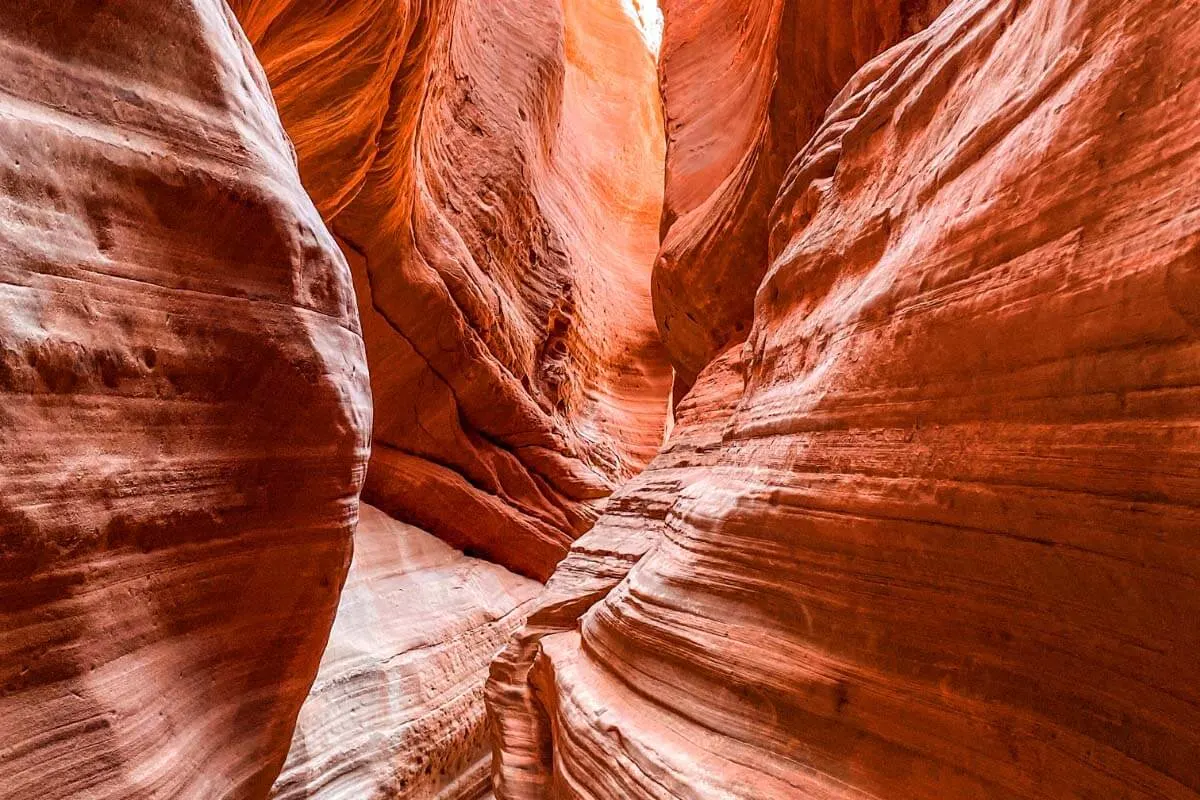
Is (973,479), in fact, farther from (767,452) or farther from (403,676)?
(403,676)

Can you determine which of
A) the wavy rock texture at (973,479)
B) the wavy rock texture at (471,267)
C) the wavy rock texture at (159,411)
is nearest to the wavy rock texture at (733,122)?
the wavy rock texture at (973,479)

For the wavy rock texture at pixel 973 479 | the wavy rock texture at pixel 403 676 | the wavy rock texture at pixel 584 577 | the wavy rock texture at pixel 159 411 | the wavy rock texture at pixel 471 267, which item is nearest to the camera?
the wavy rock texture at pixel 973 479

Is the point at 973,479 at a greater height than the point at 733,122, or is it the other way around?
the point at 733,122

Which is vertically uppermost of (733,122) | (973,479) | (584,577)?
(733,122)

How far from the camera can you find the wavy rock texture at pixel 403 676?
144 inches

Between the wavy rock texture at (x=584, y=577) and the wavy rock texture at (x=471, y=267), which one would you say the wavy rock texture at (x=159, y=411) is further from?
the wavy rock texture at (x=471, y=267)

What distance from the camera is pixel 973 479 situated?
1283mm

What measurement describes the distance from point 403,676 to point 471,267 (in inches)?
135

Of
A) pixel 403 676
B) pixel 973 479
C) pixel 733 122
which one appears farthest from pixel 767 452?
pixel 733 122

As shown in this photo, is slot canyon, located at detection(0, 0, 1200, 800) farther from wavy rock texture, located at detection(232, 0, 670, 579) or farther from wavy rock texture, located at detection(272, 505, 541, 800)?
wavy rock texture, located at detection(232, 0, 670, 579)

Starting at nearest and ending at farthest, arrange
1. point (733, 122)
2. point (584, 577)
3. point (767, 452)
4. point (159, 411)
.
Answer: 1. point (159, 411)
2. point (767, 452)
3. point (584, 577)
4. point (733, 122)

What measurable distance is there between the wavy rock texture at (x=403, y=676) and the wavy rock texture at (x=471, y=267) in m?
0.52

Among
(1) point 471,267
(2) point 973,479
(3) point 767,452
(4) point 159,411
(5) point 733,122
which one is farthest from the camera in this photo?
(1) point 471,267

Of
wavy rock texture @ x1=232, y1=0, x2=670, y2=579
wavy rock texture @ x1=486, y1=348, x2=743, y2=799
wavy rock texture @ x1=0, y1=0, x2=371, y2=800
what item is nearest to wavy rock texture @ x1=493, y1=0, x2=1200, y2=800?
wavy rock texture @ x1=486, y1=348, x2=743, y2=799
